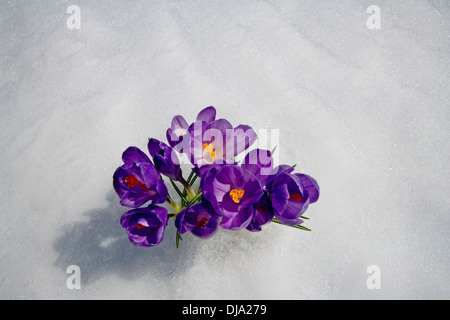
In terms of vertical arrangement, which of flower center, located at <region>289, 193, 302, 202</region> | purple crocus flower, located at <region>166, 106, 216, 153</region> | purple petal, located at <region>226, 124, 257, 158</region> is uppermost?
purple crocus flower, located at <region>166, 106, 216, 153</region>

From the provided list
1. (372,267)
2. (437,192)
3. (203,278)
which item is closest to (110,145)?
(203,278)

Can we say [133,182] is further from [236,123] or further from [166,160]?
[236,123]

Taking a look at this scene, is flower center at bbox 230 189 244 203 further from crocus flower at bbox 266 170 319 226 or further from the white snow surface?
the white snow surface

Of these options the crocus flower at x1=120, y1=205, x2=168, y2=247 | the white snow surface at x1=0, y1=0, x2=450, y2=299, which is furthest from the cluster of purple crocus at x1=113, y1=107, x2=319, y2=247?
the white snow surface at x1=0, y1=0, x2=450, y2=299

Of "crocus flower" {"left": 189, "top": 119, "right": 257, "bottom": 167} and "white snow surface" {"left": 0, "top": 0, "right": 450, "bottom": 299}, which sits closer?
"crocus flower" {"left": 189, "top": 119, "right": 257, "bottom": 167}

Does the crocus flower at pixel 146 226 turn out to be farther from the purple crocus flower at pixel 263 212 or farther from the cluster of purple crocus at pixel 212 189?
the purple crocus flower at pixel 263 212
